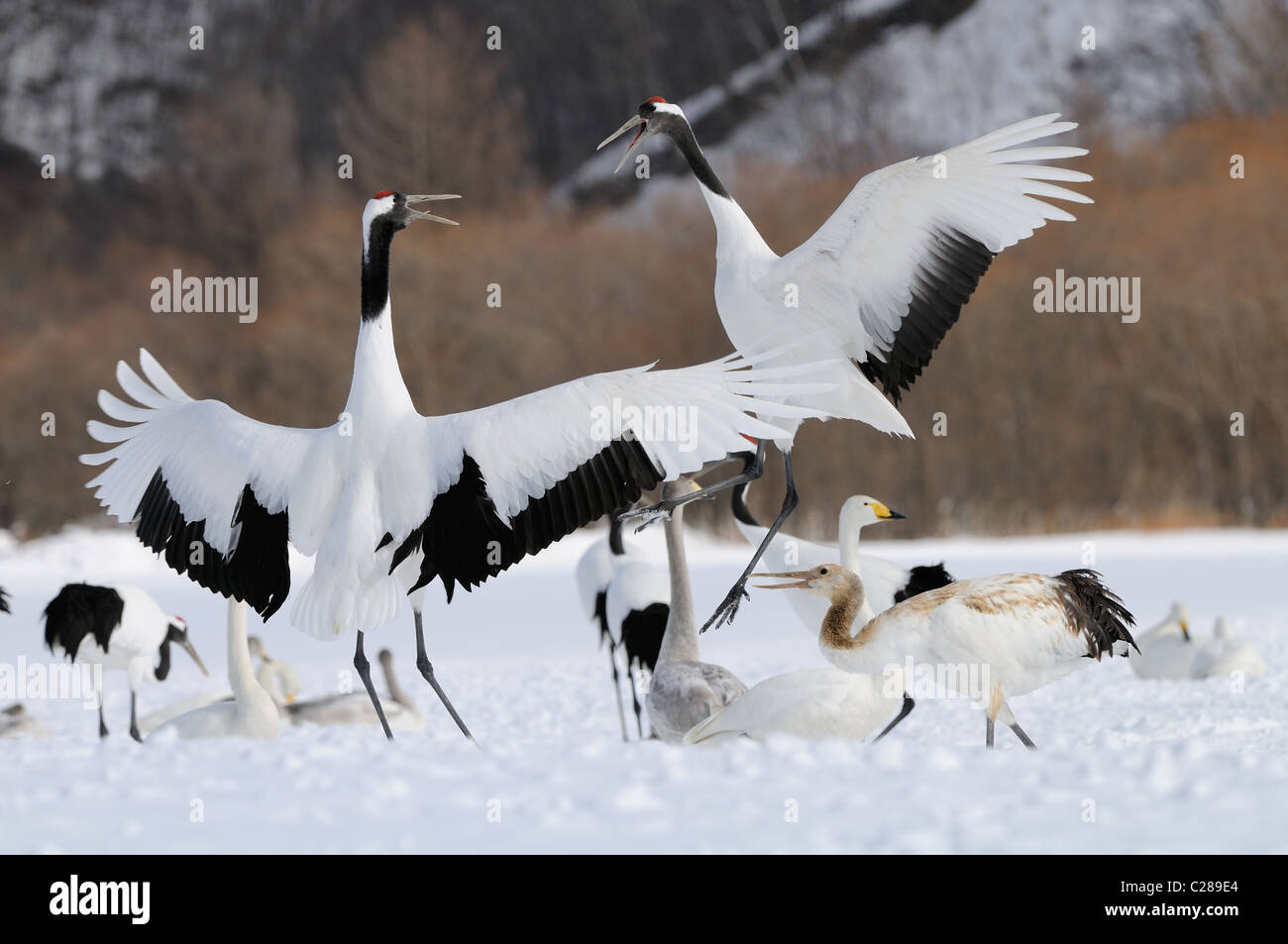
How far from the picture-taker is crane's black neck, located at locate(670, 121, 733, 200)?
503 centimetres

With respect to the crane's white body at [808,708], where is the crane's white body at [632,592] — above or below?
above

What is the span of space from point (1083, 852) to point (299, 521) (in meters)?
2.39

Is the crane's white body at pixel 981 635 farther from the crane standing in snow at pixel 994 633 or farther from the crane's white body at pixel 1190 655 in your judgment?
the crane's white body at pixel 1190 655

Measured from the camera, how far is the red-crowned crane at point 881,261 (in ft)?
15.3

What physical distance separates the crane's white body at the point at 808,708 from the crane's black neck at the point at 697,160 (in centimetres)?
164

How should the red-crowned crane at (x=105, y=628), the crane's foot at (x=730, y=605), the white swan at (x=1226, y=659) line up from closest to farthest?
1. the crane's foot at (x=730, y=605)
2. the red-crowned crane at (x=105, y=628)
3. the white swan at (x=1226, y=659)

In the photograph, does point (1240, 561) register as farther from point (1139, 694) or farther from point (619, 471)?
point (619, 471)

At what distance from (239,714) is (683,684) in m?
1.71

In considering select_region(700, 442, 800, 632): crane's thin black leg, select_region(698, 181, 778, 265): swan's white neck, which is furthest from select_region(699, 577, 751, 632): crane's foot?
select_region(698, 181, 778, 265): swan's white neck

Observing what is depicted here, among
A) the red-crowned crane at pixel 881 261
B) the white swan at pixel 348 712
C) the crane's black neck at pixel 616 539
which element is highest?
the red-crowned crane at pixel 881 261

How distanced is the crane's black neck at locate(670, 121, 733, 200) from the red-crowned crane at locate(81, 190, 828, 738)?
964 mm

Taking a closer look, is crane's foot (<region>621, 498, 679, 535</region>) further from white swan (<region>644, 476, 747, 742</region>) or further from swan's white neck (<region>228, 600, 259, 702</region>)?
swan's white neck (<region>228, 600, 259, 702</region>)

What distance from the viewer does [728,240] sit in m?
4.93

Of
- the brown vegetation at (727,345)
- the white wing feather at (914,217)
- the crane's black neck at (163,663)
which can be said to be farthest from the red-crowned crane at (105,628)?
the brown vegetation at (727,345)
